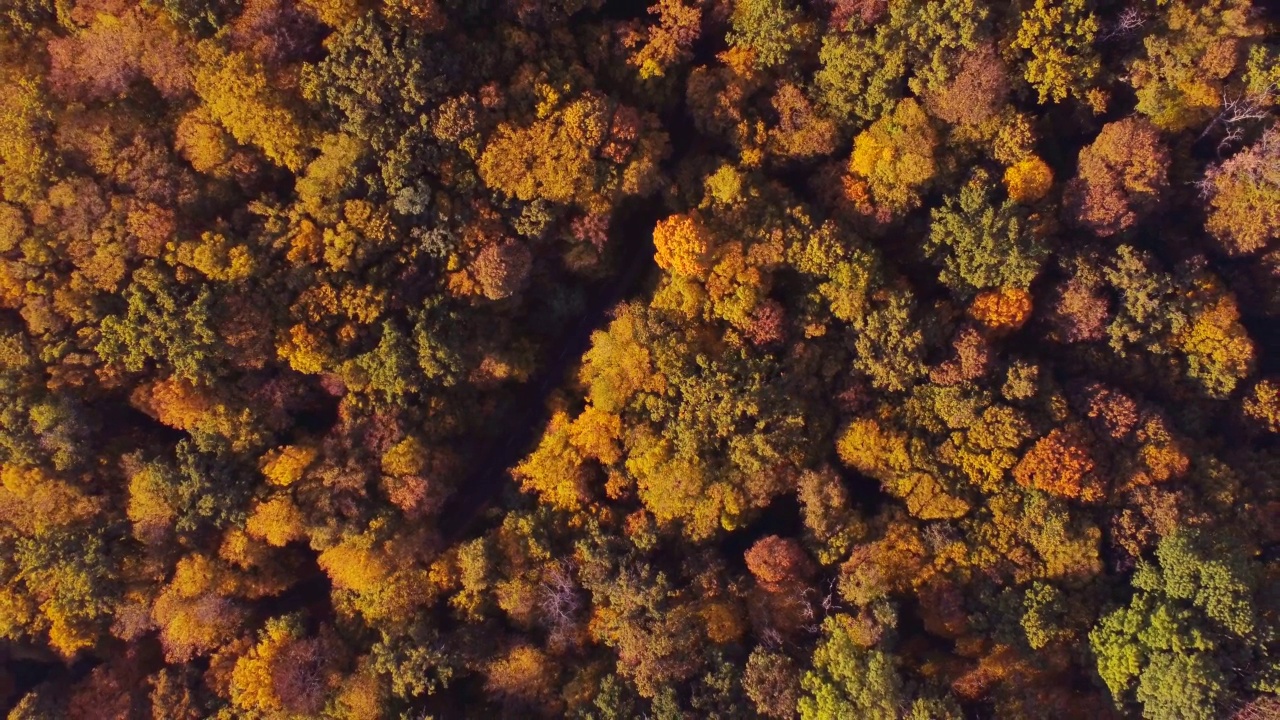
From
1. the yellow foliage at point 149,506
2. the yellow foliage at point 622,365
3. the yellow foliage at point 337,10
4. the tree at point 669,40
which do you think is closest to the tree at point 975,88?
the tree at point 669,40

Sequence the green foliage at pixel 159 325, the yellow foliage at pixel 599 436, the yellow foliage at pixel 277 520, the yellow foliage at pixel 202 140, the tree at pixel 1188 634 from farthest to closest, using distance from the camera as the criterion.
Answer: the yellow foliage at pixel 599 436 < the yellow foliage at pixel 277 520 < the yellow foliage at pixel 202 140 < the green foliage at pixel 159 325 < the tree at pixel 1188 634

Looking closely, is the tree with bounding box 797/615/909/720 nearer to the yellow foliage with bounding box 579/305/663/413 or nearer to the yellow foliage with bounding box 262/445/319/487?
the yellow foliage with bounding box 579/305/663/413

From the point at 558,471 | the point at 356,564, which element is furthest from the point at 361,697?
the point at 558,471

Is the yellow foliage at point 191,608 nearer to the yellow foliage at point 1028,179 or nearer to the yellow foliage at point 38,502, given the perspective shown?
the yellow foliage at point 38,502

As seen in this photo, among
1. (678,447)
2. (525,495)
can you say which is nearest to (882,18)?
(678,447)

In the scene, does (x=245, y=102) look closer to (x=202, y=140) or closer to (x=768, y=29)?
(x=202, y=140)

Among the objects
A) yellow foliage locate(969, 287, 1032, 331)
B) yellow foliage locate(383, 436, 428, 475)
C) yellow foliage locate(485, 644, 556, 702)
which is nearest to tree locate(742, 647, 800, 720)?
yellow foliage locate(485, 644, 556, 702)
